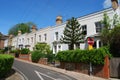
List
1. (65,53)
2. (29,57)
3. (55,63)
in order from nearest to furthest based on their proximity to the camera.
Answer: (65,53) → (55,63) → (29,57)

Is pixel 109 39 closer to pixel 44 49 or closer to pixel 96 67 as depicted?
pixel 96 67

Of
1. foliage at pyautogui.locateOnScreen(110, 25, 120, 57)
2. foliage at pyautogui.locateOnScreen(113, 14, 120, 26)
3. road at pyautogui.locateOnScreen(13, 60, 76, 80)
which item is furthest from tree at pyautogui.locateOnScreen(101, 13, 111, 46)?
road at pyautogui.locateOnScreen(13, 60, 76, 80)

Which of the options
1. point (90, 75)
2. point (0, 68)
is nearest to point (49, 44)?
point (90, 75)

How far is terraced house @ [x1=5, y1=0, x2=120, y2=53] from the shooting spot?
28.7 meters

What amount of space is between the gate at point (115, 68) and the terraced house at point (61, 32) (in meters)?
8.92

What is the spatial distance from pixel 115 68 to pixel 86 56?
12.2 feet

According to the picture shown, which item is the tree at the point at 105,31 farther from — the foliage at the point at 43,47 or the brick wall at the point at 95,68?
the foliage at the point at 43,47

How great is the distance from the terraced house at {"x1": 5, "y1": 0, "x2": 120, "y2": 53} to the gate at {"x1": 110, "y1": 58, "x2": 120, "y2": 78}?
8.92 m

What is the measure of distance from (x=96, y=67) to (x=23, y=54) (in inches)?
1074

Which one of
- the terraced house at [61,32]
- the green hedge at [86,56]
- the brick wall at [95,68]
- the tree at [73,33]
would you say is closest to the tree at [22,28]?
the terraced house at [61,32]

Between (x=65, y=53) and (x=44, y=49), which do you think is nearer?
(x=65, y=53)

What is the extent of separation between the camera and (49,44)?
43344 millimetres

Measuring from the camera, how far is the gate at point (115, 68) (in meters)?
19.1

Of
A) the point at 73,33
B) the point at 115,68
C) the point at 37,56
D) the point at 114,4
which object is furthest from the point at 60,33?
the point at 115,68
